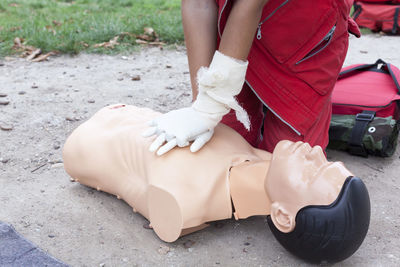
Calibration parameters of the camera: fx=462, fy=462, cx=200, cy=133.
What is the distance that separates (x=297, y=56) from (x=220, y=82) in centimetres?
42

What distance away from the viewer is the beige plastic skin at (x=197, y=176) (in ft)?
4.04

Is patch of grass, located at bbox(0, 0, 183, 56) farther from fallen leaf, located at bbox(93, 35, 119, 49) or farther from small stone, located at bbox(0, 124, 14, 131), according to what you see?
small stone, located at bbox(0, 124, 14, 131)

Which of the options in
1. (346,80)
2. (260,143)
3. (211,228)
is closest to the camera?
(211,228)

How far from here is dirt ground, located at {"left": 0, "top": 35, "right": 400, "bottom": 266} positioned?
1376 mm

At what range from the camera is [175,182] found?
1.36m

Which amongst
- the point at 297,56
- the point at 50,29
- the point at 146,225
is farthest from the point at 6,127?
the point at 50,29

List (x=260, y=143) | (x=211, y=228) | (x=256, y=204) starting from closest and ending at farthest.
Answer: (x=256, y=204), (x=211, y=228), (x=260, y=143)

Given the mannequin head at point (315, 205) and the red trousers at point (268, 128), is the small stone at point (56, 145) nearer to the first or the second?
the red trousers at point (268, 128)

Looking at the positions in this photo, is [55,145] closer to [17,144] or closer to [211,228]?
[17,144]

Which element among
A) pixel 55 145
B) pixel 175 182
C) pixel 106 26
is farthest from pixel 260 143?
pixel 106 26

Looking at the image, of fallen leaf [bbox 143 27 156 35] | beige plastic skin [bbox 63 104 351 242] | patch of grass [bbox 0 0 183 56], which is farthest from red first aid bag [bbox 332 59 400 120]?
fallen leaf [bbox 143 27 156 35]

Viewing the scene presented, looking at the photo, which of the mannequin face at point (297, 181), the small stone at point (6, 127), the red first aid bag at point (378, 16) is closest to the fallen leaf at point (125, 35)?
the small stone at point (6, 127)

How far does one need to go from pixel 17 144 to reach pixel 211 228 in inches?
39.5

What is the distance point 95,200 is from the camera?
5.40ft
